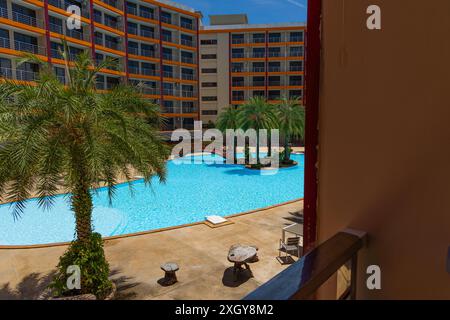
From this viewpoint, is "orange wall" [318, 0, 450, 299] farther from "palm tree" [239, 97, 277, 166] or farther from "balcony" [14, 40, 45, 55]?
"balcony" [14, 40, 45, 55]

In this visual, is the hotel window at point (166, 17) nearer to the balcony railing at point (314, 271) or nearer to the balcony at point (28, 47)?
the balcony at point (28, 47)

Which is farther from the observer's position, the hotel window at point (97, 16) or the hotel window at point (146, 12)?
the hotel window at point (146, 12)

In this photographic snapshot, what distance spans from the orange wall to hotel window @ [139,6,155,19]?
153 ft

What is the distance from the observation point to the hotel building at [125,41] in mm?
29672

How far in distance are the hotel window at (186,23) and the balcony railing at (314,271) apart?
167 feet

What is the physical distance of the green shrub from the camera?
793cm

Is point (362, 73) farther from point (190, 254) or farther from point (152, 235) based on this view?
point (152, 235)

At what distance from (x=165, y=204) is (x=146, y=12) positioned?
34.2m

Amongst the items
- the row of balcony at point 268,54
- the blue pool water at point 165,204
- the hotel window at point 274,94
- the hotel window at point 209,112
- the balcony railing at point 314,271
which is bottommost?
the blue pool water at point 165,204

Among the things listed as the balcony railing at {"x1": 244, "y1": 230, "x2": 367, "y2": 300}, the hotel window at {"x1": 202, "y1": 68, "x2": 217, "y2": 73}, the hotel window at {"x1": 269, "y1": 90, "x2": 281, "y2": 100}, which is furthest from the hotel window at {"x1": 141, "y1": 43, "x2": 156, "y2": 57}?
the balcony railing at {"x1": 244, "y1": 230, "x2": 367, "y2": 300}

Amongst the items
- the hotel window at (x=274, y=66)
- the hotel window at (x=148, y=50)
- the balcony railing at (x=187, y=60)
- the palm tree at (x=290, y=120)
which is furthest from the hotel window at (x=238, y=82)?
the palm tree at (x=290, y=120)

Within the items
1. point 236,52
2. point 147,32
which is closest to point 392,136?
point 147,32
